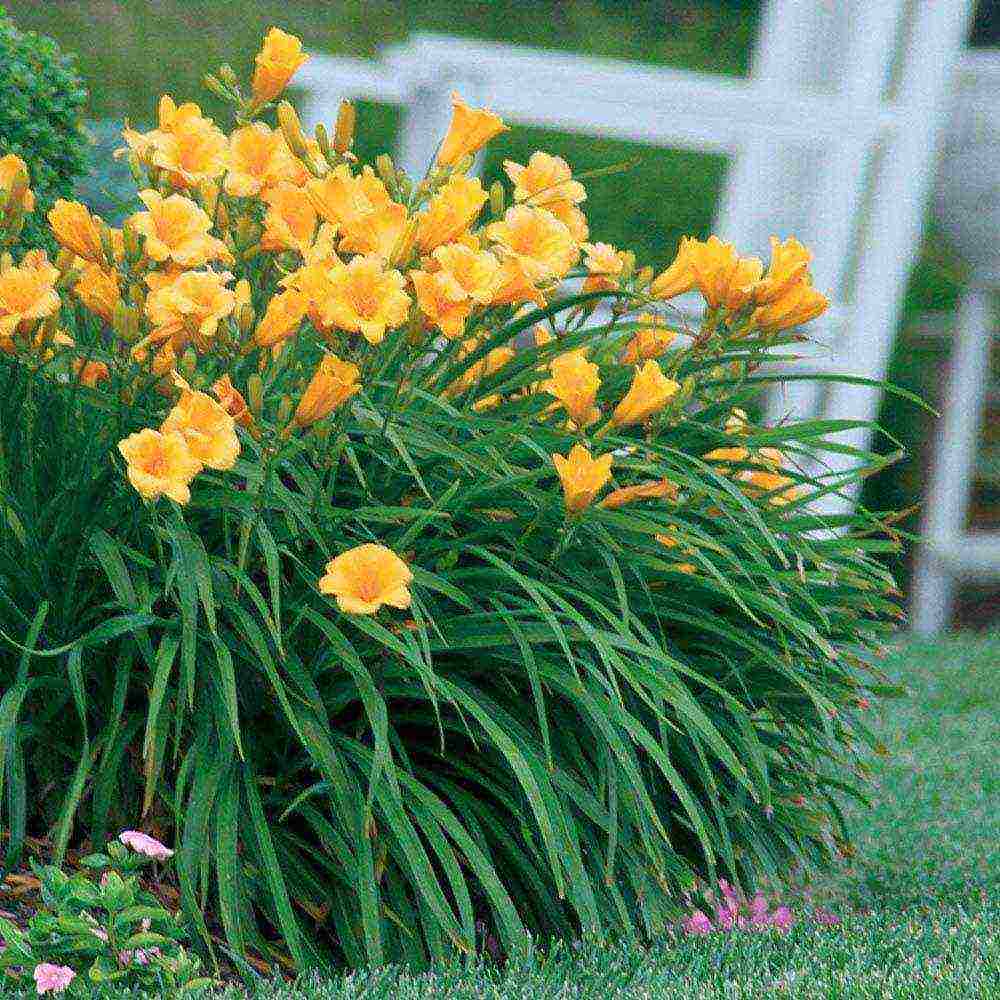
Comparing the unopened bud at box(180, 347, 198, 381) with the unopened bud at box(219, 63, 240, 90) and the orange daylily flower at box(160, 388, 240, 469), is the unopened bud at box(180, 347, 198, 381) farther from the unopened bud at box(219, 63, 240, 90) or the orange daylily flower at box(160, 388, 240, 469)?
the unopened bud at box(219, 63, 240, 90)

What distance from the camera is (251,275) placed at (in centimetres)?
226

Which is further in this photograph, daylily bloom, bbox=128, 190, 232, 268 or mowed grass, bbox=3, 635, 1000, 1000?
daylily bloom, bbox=128, 190, 232, 268

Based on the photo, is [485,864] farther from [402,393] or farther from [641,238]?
[641,238]

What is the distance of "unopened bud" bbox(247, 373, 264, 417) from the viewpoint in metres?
1.81

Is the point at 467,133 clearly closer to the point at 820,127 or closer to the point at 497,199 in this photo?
the point at 497,199

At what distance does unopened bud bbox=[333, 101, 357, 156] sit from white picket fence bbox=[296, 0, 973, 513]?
7.11 ft

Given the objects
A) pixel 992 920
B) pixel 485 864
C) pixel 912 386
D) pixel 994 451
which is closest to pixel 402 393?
pixel 485 864

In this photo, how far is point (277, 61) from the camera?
6.88 feet

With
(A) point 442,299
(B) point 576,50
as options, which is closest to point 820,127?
(A) point 442,299

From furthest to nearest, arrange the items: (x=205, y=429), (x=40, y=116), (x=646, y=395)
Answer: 1. (x=40, y=116)
2. (x=646, y=395)
3. (x=205, y=429)

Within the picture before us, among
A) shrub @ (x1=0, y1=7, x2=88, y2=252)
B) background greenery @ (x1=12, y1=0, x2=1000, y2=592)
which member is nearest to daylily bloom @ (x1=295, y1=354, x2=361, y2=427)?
shrub @ (x1=0, y1=7, x2=88, y2=252)

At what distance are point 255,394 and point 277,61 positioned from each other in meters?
0.54

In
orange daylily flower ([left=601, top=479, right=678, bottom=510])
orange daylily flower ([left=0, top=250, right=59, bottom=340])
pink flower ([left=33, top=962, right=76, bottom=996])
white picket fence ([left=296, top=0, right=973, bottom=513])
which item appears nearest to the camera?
pink flower ([left=33, top=962, right=76, bottom=996])

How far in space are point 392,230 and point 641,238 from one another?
653 centimetres
